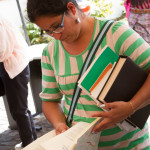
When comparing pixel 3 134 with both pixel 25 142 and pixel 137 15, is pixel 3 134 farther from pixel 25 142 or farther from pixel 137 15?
pixel 137 15

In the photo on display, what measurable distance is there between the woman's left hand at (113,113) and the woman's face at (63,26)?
1.13 ft

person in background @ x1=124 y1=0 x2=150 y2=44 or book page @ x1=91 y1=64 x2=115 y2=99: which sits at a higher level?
book page @ x1=91 y1=64 x2=115 y2=99

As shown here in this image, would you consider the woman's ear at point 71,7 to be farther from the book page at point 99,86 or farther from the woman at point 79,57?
the book page at point 99,86

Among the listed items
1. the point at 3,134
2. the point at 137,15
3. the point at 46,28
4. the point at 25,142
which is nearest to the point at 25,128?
the point at 25,142

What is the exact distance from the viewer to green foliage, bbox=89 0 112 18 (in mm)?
5699

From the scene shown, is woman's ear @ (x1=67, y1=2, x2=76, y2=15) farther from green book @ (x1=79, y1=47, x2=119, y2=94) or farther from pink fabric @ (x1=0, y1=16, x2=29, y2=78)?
pink fabric @ (x1=0, y1=16, x2=29, y2=78)

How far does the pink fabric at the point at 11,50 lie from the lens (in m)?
2.48

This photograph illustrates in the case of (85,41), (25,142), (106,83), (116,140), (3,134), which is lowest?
(3,134)

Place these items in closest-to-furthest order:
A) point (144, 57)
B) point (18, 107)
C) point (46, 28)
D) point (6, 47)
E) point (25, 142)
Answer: point (144, 57) → point (46, 28) → point (6, 47) → point (18, 107) → point (25, 142)

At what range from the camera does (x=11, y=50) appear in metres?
2.56

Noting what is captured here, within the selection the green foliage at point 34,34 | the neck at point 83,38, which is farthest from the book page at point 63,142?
the green foliage at point 34,34

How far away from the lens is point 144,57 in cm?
106

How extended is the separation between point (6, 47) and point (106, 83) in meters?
1.69

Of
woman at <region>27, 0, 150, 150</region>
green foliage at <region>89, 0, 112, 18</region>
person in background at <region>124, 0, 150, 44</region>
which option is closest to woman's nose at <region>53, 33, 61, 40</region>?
woman at <region>27, 0, 150, 150</region>
